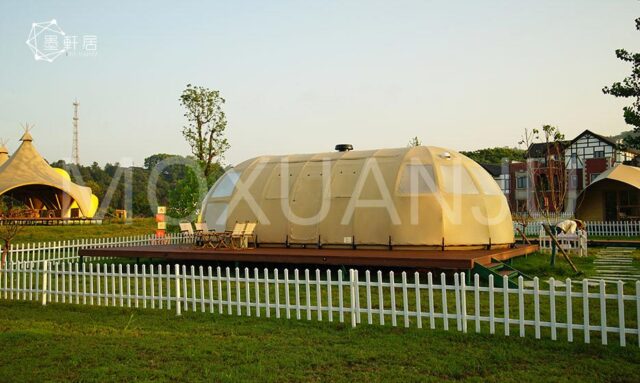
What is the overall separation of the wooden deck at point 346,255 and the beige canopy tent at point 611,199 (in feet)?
57.5

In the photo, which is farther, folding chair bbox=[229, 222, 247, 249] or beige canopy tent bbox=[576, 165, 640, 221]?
beige canopy tent bbox=[576, 165, 640, 221]

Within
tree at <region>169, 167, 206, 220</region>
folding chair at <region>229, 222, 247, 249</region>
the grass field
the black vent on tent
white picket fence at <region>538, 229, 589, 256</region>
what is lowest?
the grass field

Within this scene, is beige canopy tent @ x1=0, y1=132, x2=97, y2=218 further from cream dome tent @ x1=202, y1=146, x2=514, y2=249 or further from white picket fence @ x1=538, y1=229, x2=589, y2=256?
white picket fence @ x1=538, y1=229, x2=589, y2=256

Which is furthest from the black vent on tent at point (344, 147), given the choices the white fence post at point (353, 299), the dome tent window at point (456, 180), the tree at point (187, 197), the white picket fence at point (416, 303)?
the tree at point (187, 197)

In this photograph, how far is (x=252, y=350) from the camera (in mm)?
7492

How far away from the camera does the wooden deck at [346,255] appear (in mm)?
13273

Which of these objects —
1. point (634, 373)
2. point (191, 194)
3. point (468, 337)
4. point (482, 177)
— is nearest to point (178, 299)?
point (468, 337)

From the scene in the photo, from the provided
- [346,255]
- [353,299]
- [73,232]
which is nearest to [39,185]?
[73,232]

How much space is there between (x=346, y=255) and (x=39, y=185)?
42695 mm

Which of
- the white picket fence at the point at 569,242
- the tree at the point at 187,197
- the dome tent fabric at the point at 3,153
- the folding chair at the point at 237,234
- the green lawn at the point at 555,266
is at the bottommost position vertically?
the green lawn at the point at 555,266

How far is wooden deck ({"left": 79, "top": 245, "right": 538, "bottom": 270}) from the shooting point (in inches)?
523

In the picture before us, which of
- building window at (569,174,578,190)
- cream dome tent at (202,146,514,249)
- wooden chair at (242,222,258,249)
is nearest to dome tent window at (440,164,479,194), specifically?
cream dome tent at (202,146,514,249)

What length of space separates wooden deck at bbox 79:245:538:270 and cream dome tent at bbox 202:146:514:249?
0.54 meters

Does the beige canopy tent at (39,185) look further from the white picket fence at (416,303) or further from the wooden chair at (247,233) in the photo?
the white picket fence at (416,303)
